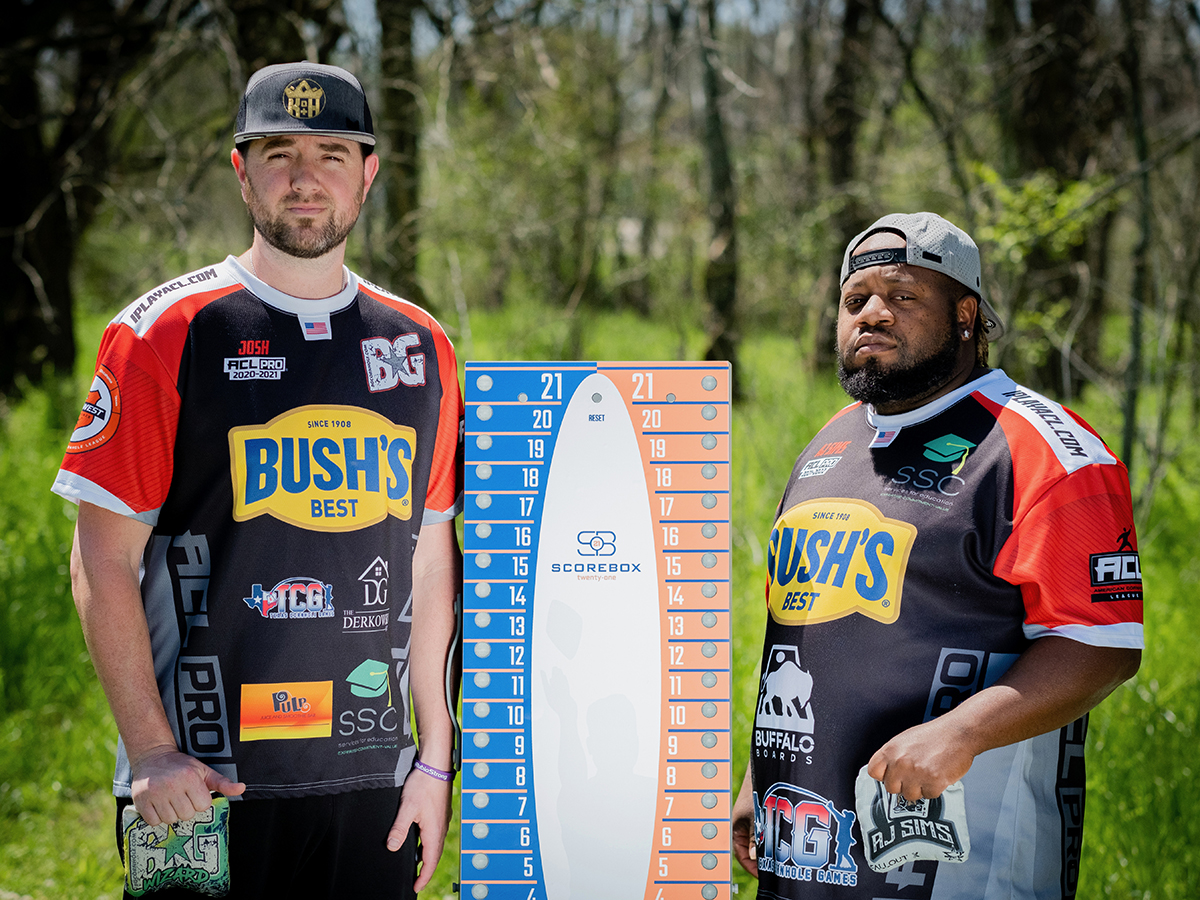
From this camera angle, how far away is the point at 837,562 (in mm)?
2143

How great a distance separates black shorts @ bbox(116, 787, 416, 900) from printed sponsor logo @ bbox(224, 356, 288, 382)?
35.5 inches

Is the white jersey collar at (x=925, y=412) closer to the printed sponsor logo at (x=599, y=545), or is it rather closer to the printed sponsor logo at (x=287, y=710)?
the printed sponsor logo at (x=599, y=545)

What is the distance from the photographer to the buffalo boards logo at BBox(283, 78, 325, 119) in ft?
6.79

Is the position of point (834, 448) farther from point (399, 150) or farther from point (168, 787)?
point (399, 150)

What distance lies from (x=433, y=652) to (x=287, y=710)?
1.12 ft

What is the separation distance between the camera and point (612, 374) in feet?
6.78

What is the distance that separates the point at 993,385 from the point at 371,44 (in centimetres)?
458

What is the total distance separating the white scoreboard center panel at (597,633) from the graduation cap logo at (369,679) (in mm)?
215

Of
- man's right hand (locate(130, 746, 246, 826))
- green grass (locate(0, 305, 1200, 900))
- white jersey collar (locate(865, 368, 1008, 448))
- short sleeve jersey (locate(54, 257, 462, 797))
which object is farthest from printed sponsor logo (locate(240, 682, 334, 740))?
green grass (locate(0, 305, 1200, 900))

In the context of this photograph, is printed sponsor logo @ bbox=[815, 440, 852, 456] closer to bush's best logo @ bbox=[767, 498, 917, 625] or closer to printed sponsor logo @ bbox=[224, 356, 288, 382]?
bush's best logo @ bbox=[767, 498, 917, 625]

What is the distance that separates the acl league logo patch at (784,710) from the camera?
2.13 m

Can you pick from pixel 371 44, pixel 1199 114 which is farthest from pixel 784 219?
pixel 371 44

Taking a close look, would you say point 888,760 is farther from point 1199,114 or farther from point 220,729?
point 1199,114

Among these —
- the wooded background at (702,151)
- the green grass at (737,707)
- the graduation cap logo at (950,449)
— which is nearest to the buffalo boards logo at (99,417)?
the graduation cap logo at (950,449)
